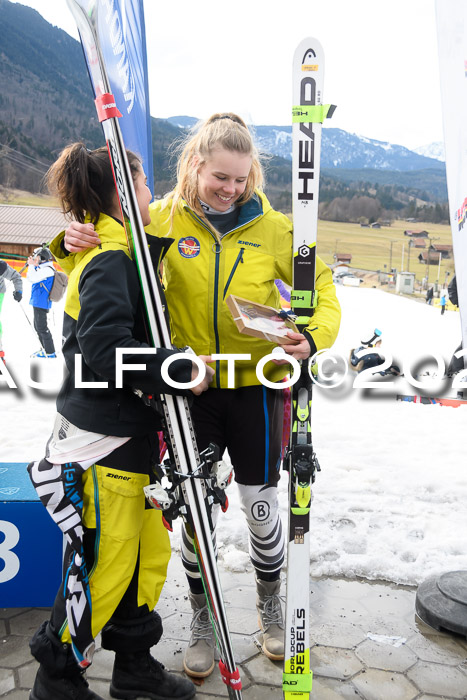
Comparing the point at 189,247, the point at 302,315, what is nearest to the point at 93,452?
the point at 189,247

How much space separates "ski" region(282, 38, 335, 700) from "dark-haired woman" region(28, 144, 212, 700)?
501mm

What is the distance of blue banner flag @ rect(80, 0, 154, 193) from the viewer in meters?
2.02

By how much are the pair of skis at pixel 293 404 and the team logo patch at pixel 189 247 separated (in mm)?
328

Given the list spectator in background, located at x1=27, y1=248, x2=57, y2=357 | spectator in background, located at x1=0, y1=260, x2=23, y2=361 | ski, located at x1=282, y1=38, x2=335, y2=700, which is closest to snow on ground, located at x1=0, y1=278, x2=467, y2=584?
ski, located at x1=282, y1=38, x2=335, y2=700

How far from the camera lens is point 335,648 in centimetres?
238

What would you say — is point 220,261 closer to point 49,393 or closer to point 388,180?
point 49,393

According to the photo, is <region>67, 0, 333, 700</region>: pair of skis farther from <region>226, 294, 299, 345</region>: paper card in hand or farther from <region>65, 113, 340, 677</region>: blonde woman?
<region>226, 294, 299, 345</region>: paper card in hand

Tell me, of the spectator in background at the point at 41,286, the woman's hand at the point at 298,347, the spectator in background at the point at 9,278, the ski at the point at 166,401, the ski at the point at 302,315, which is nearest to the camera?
the ski at the point at 166,401

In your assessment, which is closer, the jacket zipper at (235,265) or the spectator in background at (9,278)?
the jacket zipper at (235,265)

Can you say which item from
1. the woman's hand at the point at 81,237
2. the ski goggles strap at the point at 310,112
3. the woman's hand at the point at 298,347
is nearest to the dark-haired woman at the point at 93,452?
the woman's hand at the point at 81,237

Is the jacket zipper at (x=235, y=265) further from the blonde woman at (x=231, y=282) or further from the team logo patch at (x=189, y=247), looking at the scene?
the team logo patch at (x=189, y=247)

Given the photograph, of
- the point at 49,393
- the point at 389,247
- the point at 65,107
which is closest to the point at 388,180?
the point at 389,247

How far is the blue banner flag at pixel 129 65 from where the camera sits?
202 centimetres

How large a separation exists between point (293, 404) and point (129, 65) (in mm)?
1792
